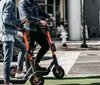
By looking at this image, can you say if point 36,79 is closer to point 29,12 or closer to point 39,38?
Answer: point 39,38

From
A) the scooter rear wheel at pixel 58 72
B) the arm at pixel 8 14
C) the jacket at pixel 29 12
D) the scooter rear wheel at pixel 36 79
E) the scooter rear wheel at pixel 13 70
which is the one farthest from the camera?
the scooter rear wheel at pixel 58 72

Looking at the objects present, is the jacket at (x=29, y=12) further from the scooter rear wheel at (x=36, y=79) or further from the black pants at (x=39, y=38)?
the scooter rear wheel at (x=36, y=79)

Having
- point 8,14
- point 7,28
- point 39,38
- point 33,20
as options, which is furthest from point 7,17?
point 39,38

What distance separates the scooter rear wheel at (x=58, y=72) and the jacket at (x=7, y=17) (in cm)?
182

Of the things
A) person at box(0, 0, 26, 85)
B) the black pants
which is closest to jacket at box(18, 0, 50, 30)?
the black pants

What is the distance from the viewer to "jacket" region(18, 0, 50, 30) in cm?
820

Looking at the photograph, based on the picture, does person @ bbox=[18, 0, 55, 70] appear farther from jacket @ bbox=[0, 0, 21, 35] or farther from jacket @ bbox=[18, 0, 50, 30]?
jacket @ bbox=[0, 0, 21, 35]

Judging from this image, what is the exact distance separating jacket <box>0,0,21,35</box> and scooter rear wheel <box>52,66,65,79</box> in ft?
5.97

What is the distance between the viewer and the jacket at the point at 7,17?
7.06 metres

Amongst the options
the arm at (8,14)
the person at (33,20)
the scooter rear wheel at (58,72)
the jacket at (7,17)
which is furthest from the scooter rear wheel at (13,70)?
the arm at (8,14)

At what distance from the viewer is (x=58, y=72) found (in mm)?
8742

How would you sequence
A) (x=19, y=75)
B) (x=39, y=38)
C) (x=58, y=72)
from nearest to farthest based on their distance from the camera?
(x=19, y=75) → (x=39, y=38) → (x=58, y=72)

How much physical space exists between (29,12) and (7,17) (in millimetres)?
1352

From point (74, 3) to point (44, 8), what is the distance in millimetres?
3780
